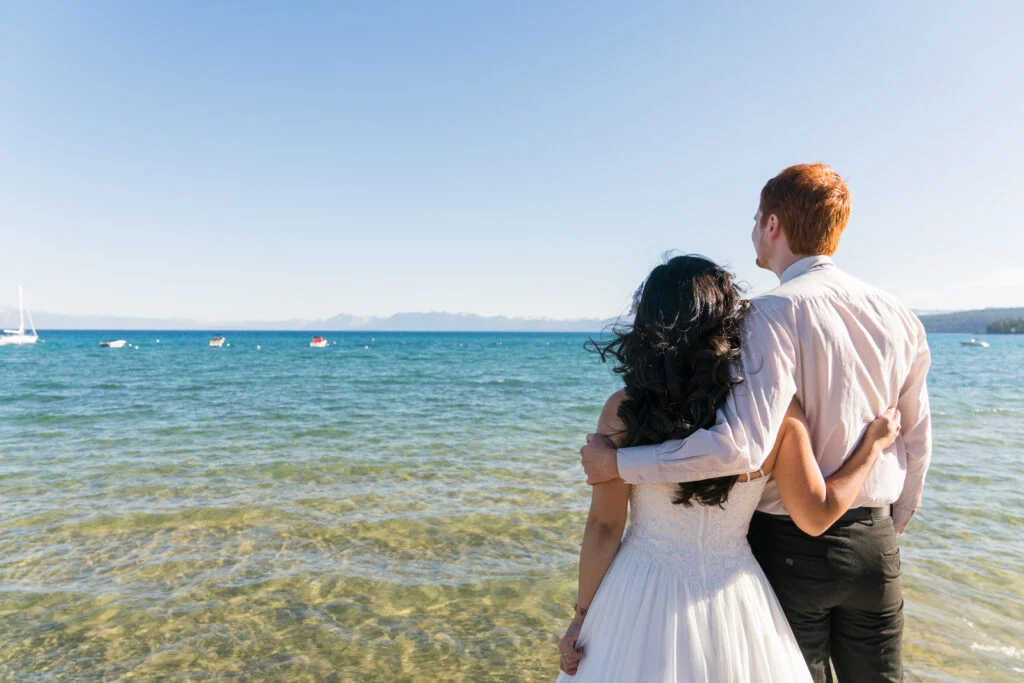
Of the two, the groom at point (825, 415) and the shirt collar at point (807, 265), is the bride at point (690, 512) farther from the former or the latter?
the shirt collar at point (807, 265)

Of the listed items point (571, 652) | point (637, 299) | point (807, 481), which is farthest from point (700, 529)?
point (637, 299)

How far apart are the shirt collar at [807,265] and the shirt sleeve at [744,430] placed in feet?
1.07

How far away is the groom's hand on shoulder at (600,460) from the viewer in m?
1.90

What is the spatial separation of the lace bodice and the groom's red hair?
2.79 feet

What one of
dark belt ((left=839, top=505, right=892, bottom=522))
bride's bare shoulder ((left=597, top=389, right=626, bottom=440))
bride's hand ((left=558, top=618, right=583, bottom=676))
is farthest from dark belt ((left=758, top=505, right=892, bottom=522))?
bride's hand ((left=558, top=618, right=583, bottom=676))

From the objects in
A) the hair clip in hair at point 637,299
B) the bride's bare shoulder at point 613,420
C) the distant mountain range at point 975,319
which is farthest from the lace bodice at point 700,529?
the distant mountain range at point 975,319

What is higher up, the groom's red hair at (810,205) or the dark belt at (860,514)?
the groom's red hair at (810,205)

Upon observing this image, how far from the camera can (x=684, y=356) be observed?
5.99 feet

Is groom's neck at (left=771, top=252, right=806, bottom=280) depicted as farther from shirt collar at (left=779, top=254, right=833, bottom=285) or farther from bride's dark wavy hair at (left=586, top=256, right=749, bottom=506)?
bride's dark wavy hair at (left=586, top=256, right=749, bottom=506)

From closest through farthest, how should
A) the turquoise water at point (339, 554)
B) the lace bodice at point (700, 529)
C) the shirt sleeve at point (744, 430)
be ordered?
the shirt sleeve at point (744, 430), the lace bodice at point (700, 529), the turquoise water at point (339, 554)

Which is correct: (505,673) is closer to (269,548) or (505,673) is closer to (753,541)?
(753,541)

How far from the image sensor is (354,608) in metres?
4.82

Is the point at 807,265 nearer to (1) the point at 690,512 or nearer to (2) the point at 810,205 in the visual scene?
(2) the point at 810,205

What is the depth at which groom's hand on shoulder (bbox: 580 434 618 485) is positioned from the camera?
190 centimetres
